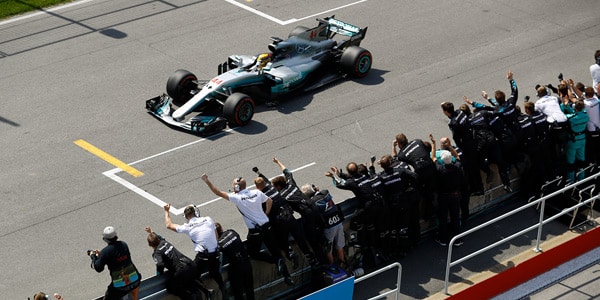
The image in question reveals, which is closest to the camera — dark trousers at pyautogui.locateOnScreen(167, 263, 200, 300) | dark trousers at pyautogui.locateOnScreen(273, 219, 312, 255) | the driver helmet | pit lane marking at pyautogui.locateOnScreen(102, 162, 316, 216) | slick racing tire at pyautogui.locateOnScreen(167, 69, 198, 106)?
dark trousers at pyautogui.locateOnScreen(167, 263, 200, 300)

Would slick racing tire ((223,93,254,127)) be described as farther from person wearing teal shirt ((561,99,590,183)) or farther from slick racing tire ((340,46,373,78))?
person wearing teal shirt ((561,99,590,183))

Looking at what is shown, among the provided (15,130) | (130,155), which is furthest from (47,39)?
(130,155)

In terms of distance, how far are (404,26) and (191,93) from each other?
23.2 ft

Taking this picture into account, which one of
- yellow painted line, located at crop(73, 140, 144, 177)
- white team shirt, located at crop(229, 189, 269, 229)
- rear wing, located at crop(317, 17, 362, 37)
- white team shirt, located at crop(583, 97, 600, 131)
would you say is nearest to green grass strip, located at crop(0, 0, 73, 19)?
yellow painted line, located at crop(73, 140, 144, 177)

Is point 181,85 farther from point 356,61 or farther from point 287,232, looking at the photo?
point 287,232

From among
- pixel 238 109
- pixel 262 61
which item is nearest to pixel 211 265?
pixel 238 109

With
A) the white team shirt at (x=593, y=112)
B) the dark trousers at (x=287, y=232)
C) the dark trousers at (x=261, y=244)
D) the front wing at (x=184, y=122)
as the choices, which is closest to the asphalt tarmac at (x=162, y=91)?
the front wing at (x=184, y=122)

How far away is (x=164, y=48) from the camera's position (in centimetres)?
2544

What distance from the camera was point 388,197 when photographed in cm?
1595

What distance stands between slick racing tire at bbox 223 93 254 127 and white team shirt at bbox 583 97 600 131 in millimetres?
7052

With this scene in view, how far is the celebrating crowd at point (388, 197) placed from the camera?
14172 mm

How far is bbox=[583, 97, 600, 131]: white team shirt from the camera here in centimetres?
1798

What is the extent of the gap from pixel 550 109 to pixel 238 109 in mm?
6650

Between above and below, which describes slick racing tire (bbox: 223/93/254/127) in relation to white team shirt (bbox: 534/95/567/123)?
below
